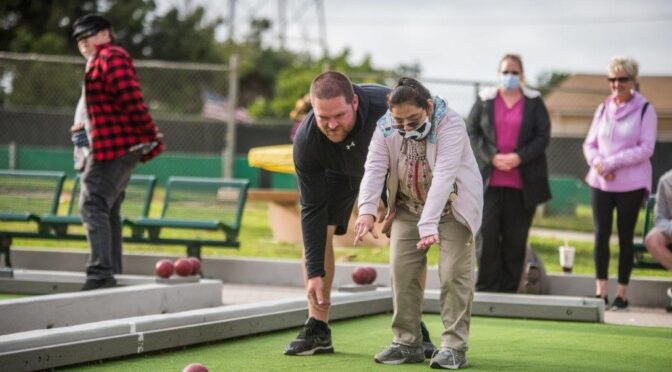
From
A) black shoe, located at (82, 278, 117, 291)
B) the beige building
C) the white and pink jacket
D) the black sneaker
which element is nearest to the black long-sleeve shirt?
the white and pink jacket

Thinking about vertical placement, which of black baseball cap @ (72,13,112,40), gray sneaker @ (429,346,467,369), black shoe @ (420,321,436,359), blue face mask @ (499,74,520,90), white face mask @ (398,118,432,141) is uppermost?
black baseball cap @ (72,13,112,40)

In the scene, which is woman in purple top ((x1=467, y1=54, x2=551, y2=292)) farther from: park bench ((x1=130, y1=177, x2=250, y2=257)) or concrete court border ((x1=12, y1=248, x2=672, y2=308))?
park bench ((x1=130, y1=177, x2=250, y2=257))

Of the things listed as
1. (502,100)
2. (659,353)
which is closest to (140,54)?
(502,100)

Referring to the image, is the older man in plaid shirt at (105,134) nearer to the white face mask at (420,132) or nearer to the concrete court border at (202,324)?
the concrete court border at (202,324)

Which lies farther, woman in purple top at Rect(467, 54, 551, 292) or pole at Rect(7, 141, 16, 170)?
pole at Rect(7, 141, 16, 170)

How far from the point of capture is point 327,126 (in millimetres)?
5746

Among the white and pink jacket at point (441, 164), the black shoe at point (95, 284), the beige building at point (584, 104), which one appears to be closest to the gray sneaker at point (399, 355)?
the white and pink jacket at point (441, 164)

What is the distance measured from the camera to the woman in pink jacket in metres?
5.56

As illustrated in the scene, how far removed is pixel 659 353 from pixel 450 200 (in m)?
1.71

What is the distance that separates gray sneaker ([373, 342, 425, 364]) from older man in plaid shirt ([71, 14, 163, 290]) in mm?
3093

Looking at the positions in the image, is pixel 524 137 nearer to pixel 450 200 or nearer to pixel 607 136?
pixel 607 136

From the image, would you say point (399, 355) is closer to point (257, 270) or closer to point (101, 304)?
point (101, 304)

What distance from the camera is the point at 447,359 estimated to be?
570 cm

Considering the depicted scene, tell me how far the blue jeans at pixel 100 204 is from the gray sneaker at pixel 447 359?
344cm
